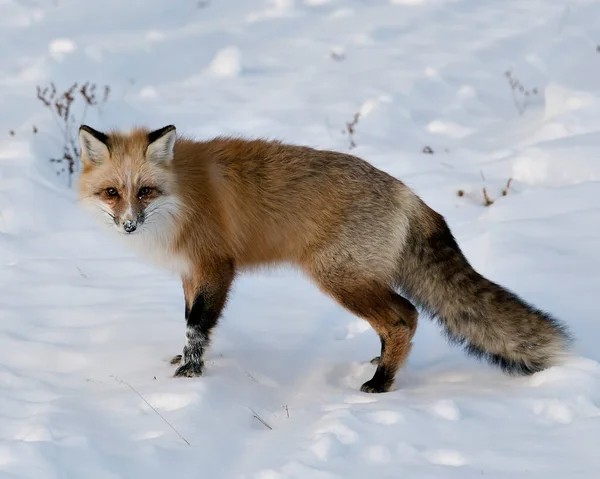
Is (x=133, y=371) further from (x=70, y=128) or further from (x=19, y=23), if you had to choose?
(x=19, y=23)

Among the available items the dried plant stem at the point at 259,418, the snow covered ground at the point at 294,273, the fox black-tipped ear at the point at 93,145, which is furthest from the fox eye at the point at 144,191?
the dried plant stem at the point at 259,418

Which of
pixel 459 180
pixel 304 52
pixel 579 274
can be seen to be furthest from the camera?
pixel 304 52

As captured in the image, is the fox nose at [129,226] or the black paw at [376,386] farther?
the black paw at [376,386]

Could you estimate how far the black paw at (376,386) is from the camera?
172 inches

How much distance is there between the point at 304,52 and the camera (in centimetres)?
1115

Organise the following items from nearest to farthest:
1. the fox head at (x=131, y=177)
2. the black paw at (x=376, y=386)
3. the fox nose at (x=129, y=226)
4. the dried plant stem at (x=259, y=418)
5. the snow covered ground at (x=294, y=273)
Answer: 1. the snow covered ground at (x=294, y=273)
2. the dried plant stem at (x=259, y=418)
3. the fox nose at (x=129, y=226)
4. the fox head at (x=131, y=177)
5. the black paw at (x=376, y=386)

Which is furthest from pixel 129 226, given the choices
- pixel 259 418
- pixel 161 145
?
pixel 259 418

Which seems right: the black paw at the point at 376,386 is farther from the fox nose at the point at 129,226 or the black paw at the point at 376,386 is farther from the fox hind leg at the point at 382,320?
the fox nose at the point at 129,226

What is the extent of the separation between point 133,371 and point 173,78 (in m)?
6.40

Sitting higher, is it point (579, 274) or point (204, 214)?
point (204, 214)

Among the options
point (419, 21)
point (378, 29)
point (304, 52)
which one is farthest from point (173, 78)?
point (419, 21)

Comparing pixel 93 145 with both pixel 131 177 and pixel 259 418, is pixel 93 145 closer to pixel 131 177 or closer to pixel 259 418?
pixel 131 177

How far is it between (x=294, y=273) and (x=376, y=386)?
1.37m

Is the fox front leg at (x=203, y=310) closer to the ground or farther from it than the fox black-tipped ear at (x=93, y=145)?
closer to the ground
